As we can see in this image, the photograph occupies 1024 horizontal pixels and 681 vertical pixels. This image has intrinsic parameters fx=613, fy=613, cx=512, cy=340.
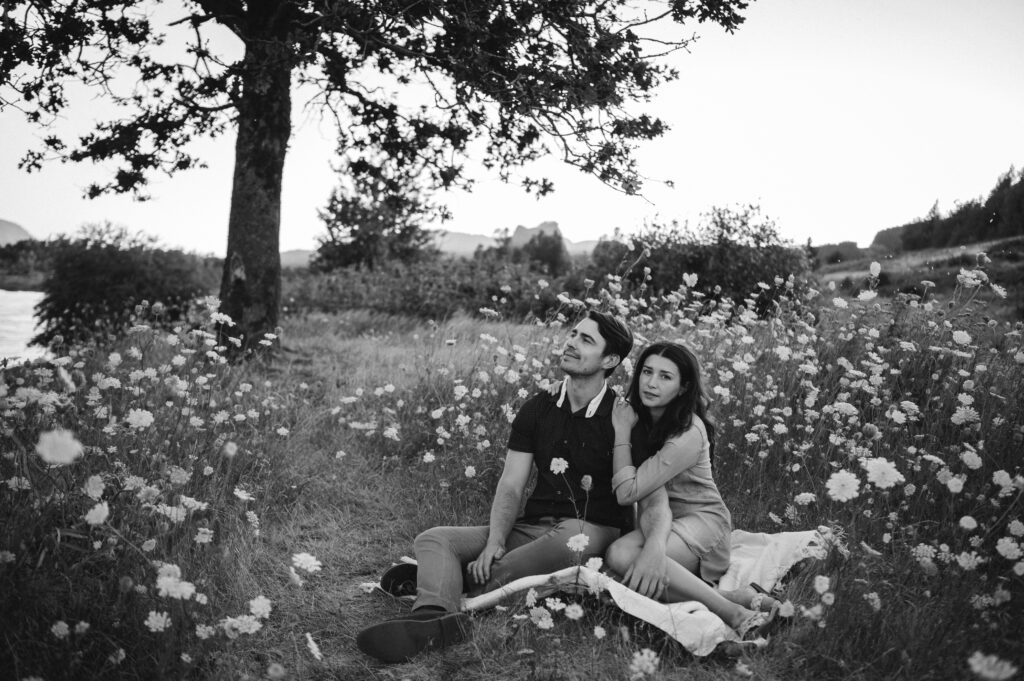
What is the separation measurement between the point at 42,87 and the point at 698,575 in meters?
6.91

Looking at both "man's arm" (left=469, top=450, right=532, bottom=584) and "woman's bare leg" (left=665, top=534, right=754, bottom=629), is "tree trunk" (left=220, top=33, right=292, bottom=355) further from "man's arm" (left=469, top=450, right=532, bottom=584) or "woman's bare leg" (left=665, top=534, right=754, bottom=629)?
"woman's bare leg" (left=665, top=534, right=754, bottom=629)

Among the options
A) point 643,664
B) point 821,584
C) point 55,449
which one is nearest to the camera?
point 55,449

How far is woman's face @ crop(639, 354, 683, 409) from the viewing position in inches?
121

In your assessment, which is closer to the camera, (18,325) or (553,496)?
(553,496)

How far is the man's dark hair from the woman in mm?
→ 125

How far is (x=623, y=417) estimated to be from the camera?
10.2 feet

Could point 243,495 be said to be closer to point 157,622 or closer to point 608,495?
point 157,622

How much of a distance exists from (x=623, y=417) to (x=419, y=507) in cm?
163

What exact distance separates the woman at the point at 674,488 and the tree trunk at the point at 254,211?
14.6 ft

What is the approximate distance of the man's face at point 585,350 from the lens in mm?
3125

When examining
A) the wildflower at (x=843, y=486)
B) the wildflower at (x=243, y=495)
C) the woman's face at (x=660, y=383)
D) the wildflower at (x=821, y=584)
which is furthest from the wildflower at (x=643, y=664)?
the wildflower at (x=243, y=495)

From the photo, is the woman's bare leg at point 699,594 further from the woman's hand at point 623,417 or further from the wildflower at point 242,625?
the wildflower at point 242,625

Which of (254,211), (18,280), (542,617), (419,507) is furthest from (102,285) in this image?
(18,280)

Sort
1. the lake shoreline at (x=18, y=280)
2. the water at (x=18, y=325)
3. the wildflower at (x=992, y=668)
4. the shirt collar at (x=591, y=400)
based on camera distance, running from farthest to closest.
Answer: the lake shoreline at (x=18, y=280), the water at (x=18, y=325), the shirt collar at (x=591, y=400), the wildflower at (x=992, y=668)
